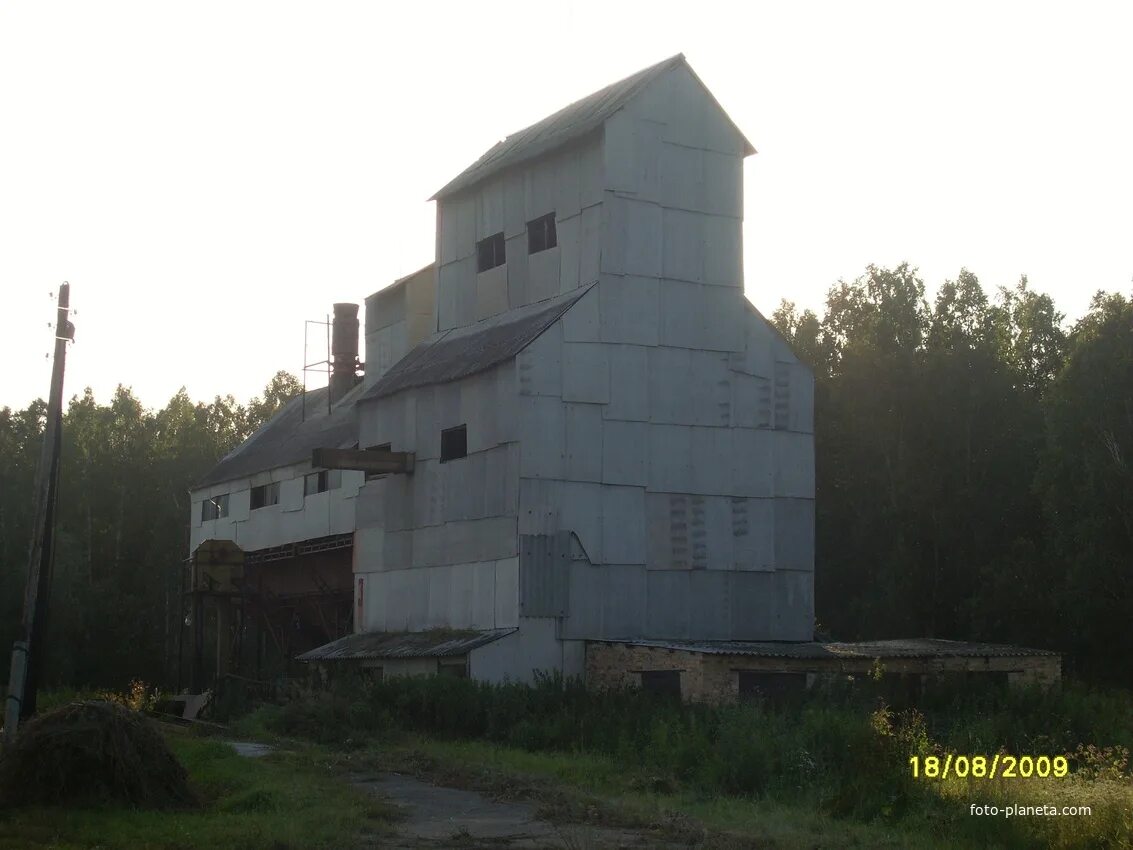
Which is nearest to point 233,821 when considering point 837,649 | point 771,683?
point 771,683

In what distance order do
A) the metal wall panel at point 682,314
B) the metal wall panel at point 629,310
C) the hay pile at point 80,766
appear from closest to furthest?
the hay pile at point 80,766
the metal wall panel at point 629,310
the metal wall panel at point 682,314

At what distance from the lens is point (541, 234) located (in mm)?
37500

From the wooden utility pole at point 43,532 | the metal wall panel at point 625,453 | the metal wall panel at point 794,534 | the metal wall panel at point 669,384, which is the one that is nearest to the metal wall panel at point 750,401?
the metal wall panel at point 669,384

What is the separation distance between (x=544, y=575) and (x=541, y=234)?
31.2 ft

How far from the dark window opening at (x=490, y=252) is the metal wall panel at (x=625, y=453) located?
6920 mm

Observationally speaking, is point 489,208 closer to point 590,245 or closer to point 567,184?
Answer: point 567,184

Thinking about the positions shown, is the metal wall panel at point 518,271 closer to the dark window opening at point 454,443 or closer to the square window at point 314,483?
the dark window opening at point 454,443

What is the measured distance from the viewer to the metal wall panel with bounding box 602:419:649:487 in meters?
34.4

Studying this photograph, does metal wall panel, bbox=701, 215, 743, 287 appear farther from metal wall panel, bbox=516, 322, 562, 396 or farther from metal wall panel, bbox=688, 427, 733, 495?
metal wall panel, bbox=516, 322, 562, 396

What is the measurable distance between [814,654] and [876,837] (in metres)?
15.9

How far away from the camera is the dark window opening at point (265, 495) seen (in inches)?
1934

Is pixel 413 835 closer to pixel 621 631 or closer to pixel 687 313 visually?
pixel 621 631

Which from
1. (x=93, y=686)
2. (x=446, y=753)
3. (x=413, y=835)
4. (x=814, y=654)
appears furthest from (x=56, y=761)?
(x=93, y=686)

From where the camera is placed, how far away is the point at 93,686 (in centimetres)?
6481
